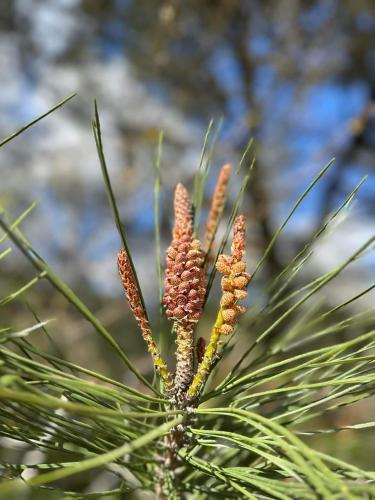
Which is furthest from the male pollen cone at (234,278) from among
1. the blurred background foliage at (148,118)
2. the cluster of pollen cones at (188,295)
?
the blurred background foliage at (148,118)

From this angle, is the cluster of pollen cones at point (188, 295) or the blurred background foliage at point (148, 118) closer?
the cluster of pollen cones at point (188, 295)

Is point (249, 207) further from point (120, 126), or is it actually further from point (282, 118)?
point (120, 126)

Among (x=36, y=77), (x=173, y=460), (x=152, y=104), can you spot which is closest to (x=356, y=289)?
(x=152, y=104)

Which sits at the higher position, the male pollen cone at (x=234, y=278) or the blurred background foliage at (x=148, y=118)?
the blurred background foliage at (x=148, y=118)

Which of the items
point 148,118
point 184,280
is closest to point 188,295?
point 184,280

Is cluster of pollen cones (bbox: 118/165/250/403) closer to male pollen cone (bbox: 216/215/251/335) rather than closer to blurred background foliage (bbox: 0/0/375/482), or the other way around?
male pollen cone (bbox: 216/215/251/335)

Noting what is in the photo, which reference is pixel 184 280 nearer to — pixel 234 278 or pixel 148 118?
pixel 234 278

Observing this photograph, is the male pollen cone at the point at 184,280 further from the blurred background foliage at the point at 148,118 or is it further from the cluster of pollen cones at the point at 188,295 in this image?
the blurred background foliage at the point at 148,118
